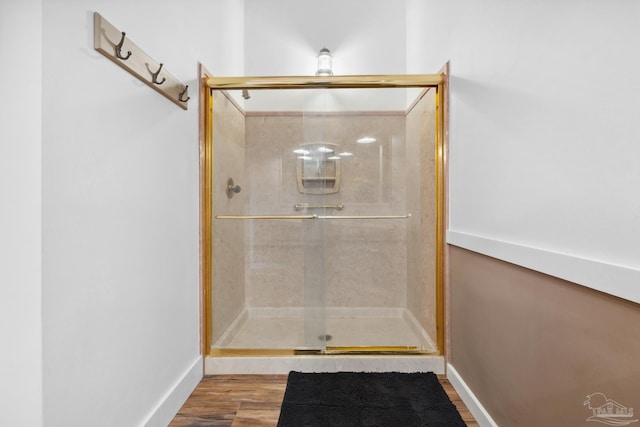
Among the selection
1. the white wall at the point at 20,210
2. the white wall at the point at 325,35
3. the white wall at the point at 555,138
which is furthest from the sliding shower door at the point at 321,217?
the white wall at the point at 20,210

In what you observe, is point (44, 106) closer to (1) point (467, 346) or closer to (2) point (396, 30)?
(1) point (467, 346)

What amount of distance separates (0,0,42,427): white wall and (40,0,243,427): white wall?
0.08 feet

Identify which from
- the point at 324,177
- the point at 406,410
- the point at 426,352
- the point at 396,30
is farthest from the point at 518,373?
the point at 396,30

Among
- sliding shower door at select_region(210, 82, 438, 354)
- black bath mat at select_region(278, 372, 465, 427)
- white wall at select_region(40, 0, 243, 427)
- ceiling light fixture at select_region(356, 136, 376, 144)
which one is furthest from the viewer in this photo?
ceiling light fixture at select_region(356, 136, 376, 144)

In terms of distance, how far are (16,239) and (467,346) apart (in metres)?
1.83

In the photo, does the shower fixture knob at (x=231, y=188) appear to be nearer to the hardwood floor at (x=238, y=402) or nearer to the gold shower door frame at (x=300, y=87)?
the gold shower door frame at (x=300, y=87)

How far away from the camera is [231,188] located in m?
2.25

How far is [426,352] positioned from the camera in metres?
2.08

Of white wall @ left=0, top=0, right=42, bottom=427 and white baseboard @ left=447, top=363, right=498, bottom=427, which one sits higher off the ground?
white wall @ left=0, top=0, right=42, bottom=427

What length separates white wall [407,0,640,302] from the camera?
0.82 m

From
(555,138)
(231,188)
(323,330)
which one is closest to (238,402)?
(323,330)

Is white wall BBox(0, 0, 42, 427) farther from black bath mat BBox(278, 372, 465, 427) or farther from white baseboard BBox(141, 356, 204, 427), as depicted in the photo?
black bath mat BBox(278, 372, 465, 427)

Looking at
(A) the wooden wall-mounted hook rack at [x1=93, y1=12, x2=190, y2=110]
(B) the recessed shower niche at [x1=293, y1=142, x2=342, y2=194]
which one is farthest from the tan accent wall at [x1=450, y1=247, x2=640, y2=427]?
(A) the wooden wall-mounted hook rack at [x1=93, y1=12, x2=190, y2=110]

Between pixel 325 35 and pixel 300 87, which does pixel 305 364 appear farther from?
pixel 325 35
